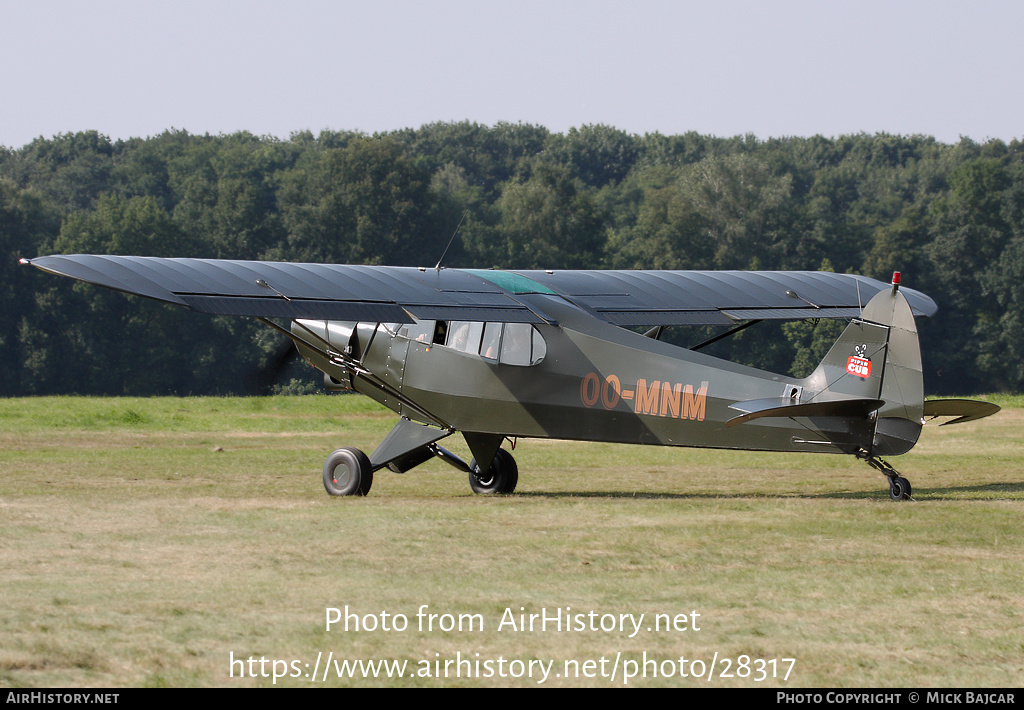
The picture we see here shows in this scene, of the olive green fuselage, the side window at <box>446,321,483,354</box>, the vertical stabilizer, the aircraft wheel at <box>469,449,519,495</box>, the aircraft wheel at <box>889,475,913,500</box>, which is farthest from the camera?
the aircraft wheel at <box>469,449,519,495</box>

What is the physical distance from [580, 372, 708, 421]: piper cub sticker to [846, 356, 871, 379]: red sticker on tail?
125cm

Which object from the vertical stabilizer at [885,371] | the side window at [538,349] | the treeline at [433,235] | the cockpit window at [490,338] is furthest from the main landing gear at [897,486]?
the treeline at [433,235]

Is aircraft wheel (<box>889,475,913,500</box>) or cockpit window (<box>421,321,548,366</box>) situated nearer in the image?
aircraft wheel (<box>889,475,913,500</box>)

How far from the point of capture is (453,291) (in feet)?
38.5

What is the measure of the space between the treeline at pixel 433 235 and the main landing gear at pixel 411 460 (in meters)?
36.4

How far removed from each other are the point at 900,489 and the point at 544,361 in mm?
3397

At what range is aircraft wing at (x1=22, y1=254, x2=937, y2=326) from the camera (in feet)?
33.4

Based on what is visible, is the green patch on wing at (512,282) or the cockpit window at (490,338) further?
the green patch on wing at (512,282)

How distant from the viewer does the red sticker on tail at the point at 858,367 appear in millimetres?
9805

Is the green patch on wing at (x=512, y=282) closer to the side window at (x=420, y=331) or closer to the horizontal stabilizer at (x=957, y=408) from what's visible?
the side window at (x=420, y=331)

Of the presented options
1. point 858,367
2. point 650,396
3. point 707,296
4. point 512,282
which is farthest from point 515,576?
point 707,296

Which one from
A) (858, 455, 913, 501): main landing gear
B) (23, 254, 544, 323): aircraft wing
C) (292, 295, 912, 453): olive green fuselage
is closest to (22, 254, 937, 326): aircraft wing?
(23, 254, 544, 323): aircraft wing

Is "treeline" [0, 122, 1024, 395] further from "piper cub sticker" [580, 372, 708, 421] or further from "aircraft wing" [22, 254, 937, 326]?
"piper cub sticker" [580, 372, 708, 421]

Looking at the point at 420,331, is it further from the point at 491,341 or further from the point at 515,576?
the point at 515,576
